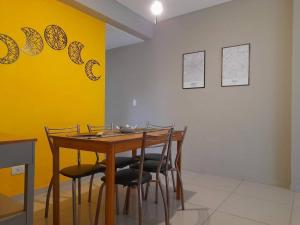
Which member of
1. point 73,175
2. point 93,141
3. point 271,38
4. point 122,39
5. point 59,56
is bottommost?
Answer: point 73,175

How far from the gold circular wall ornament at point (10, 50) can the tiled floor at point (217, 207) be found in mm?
1540

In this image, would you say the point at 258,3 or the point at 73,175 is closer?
the point at 73,175

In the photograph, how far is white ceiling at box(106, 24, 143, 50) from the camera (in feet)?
13.3

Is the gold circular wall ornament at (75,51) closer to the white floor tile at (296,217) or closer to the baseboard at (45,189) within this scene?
the baseboard at (45,189)

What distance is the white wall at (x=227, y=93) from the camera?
2994 mm

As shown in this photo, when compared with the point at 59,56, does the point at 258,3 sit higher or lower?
higher

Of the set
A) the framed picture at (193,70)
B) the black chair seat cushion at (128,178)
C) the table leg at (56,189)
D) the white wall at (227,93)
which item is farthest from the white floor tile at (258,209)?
the framed picture at (193,70)

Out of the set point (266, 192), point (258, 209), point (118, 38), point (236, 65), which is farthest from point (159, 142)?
point (118, 38)

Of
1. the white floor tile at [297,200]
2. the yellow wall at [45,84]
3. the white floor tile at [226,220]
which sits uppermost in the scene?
the yellow wall at [45,84]

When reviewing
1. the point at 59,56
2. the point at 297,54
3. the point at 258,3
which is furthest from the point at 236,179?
the point at 59,56

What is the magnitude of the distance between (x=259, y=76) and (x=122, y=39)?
261 centimetres

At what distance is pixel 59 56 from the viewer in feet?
9.30

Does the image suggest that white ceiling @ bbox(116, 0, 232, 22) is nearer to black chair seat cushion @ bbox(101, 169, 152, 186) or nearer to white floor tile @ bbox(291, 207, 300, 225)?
black chair seat cushion @ bbox(101, 169, 152, 186)

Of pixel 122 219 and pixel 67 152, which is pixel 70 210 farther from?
pixel 67 152
